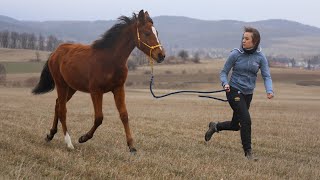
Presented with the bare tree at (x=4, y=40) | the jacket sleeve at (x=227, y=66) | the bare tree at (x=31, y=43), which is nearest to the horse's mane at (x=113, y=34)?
the jacket sleeve at (x=227, y=66)

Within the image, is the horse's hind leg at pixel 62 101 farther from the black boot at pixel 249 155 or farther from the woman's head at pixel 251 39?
the woman's head at pixel 251 39

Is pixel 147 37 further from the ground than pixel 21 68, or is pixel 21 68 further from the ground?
pixel 147 37

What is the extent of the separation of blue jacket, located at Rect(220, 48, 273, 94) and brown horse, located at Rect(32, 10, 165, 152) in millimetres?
1407

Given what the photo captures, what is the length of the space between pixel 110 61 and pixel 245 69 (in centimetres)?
243

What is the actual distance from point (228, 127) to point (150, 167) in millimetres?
2901

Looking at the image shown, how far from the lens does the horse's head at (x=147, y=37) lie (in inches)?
293

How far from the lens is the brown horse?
24.8 ft

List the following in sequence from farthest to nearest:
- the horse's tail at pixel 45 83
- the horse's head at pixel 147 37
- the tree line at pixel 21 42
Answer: the tree line at pixel 21 42 → the horse's tail at pixel 45 83 → the horse's head at pixel 147 37

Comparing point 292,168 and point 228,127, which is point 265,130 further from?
point 292,168

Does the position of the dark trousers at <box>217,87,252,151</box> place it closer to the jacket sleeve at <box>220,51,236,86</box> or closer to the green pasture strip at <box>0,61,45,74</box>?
the jacket sleeve at <box>220,51,236,86</box>

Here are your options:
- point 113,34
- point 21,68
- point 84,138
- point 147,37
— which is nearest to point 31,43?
point 21,68

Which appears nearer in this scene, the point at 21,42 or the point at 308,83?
the point at 308,83

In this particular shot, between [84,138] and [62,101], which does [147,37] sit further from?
[62,101]

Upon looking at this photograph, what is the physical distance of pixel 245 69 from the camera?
7891 mm
